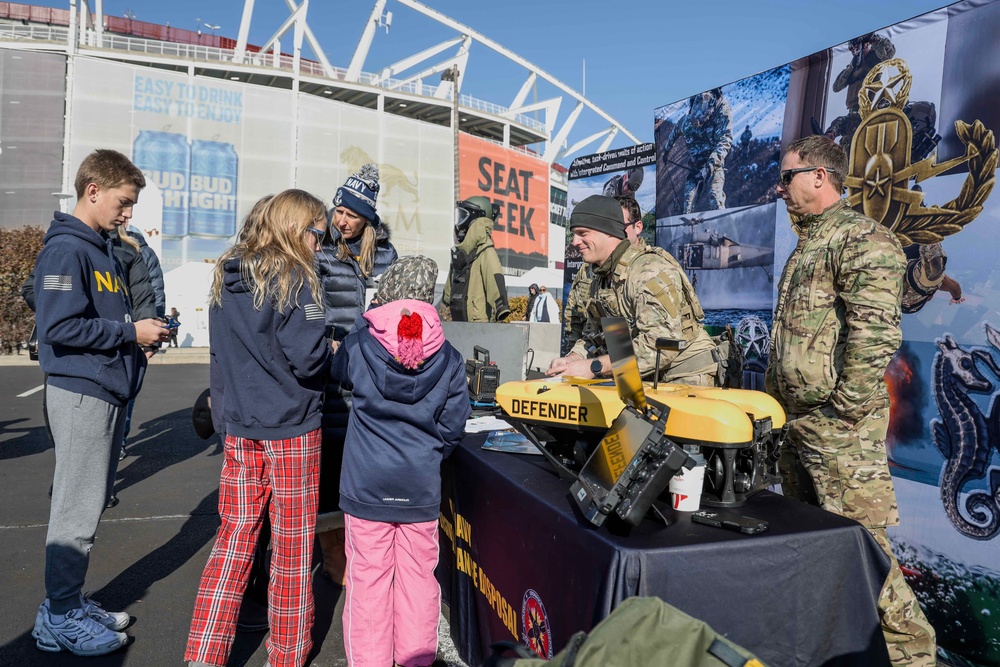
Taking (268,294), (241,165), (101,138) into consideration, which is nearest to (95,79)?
(101,138)

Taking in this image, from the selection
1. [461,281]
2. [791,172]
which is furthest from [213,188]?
[791,172]

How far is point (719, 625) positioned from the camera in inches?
62.6

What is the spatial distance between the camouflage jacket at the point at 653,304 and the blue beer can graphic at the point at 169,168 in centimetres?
3083

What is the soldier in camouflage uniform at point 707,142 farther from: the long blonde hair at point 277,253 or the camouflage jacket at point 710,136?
the long blonde hair at point 277,253

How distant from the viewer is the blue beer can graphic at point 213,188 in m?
30.2

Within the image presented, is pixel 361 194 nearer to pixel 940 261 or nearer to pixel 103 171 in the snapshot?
pixel 103 171

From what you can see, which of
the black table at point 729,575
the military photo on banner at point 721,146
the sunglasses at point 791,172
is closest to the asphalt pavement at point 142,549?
the black table at point 729,575

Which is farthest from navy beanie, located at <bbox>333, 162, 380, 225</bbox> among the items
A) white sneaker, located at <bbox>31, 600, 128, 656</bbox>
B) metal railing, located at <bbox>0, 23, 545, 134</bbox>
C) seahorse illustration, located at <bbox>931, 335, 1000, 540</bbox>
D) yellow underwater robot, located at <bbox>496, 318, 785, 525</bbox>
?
metal railing, located at <bbox>0, 23, 545, 134</bbox>

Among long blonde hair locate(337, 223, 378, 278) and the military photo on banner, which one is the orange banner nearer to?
the military photo on banner

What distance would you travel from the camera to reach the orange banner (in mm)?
42281

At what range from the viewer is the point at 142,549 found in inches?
155

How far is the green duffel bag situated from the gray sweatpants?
7.08ft

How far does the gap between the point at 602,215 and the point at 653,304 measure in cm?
51

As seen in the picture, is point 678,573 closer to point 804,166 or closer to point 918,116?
point 804,166
